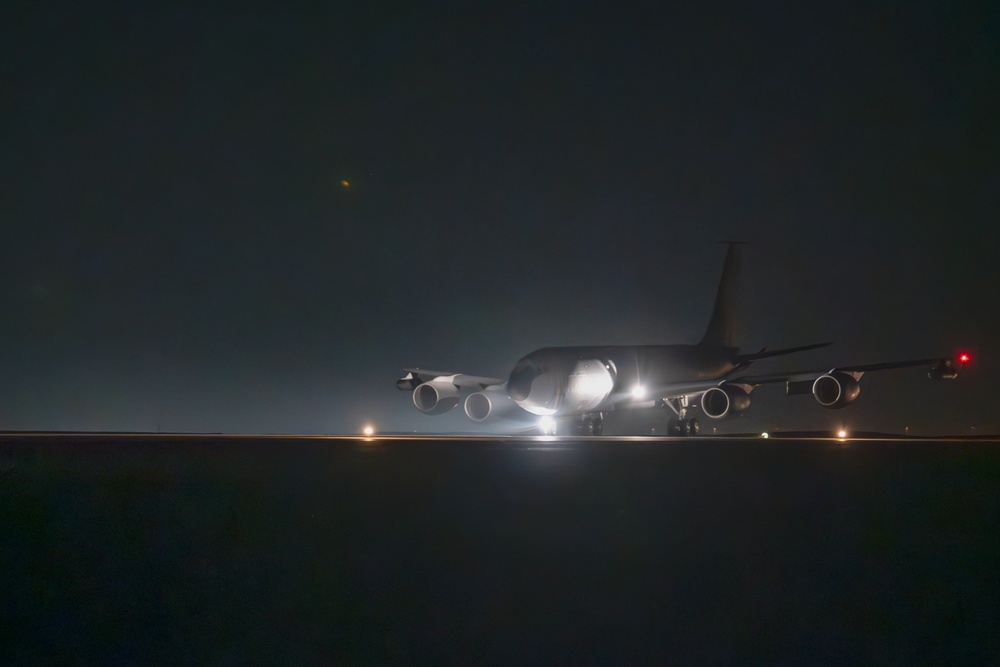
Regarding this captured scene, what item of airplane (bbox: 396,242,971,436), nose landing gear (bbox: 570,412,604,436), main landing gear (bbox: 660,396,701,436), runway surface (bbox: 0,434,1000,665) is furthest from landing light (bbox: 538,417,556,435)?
runway surface (bbox: 0,434,1000,665)

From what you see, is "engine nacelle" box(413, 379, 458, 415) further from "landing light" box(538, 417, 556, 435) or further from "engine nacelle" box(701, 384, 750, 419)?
"engine nacelle" box(701, 384, 750, 419)

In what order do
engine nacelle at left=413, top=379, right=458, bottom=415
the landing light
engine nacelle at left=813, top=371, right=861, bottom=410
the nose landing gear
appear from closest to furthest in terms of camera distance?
1. engine nacelle at left=813, top=371, right=861, bottom=410
2. the landing light
3. engine nacelle at left=413, top=379, right=458, bottom=415
4. the nose landing gear

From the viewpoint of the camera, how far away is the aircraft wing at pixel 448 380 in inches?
1262

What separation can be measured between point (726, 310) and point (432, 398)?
79.2 ft

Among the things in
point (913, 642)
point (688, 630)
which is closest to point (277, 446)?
point (688, 630)

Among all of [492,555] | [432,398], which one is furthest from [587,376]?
[492,555]

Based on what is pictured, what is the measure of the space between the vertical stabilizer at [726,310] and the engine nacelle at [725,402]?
17985 mm

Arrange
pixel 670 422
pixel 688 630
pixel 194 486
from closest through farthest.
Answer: pixel 688 630 → pixel 194 486 → pixel 670 422

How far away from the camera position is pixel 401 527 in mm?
7273

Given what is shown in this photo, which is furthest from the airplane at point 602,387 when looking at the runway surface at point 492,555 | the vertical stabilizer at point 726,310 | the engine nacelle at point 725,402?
the runway surface at point 492,555

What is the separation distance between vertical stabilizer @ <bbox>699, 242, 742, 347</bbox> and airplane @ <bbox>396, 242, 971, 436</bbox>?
10.6 meters

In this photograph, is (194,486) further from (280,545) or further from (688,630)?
(688,630)

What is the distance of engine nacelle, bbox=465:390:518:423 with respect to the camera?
31.0 metres

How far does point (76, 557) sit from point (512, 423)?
25054mm
